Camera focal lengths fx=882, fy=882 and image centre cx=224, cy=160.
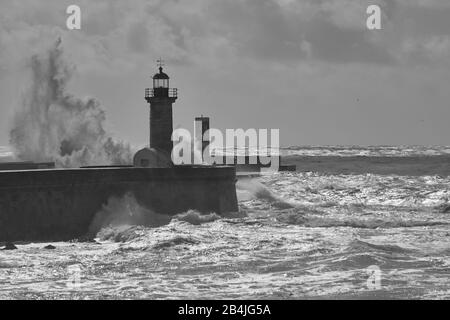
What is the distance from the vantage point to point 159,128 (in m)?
26.5

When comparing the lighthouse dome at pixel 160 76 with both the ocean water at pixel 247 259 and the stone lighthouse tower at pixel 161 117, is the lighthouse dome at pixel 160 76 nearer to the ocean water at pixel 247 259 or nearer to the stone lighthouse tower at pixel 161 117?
the stone lighthouse tower at pixel 161 117

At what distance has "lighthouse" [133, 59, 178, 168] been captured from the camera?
26.3m

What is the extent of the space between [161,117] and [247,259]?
1128cm

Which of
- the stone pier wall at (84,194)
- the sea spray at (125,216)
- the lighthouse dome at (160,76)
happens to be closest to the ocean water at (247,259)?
the sea spray at (125,216)

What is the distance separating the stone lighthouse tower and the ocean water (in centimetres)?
339

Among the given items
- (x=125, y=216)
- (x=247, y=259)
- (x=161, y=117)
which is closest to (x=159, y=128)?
(x=161, y=117)

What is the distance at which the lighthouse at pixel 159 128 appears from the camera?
26281 millimetres

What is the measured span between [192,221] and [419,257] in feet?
23.5

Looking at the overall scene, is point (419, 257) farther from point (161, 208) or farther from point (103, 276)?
point (161, 208)

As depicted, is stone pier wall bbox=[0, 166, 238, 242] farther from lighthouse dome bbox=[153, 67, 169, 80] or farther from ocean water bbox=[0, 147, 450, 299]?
lighthouse dome bbox=[153, 67, 169, 80]

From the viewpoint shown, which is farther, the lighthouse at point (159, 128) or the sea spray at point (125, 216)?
the lighthouse at point (159, 128)

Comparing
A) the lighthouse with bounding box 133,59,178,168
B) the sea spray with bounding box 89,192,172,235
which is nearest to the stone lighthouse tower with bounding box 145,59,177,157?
the lighthouse with bounding box 133,59,178,168

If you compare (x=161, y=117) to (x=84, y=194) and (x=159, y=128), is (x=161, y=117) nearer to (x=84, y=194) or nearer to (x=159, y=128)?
(x=159, y=128)

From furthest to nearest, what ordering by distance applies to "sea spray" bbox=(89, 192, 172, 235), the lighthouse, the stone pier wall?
the lighthouse → "sea spray" bbox=(89, 192, 172, 235) → the stone pier wall
